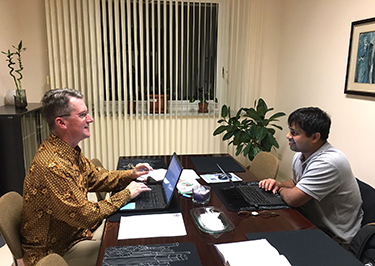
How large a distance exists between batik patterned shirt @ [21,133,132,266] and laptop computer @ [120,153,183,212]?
8cm

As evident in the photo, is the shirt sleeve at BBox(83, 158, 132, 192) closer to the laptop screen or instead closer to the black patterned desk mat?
the laptop screen

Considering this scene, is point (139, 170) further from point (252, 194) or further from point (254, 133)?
point (254, 133)

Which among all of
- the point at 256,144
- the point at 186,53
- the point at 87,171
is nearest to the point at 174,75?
the point at 186,53

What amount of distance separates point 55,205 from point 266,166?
1.67 metres

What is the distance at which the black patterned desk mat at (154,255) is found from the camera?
1.15m

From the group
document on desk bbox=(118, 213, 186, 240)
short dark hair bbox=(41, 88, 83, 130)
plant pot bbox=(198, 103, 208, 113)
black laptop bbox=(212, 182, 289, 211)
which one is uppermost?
short dark hair bbox=(41, 88, 83, 130)

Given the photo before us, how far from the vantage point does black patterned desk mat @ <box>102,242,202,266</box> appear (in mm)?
1149

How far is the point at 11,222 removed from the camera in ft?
4.68

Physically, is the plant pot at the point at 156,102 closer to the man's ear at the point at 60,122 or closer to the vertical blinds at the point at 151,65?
the vertical blinds at the point at 151,65

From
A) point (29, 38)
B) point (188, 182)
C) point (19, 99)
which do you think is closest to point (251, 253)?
point (188, 182)

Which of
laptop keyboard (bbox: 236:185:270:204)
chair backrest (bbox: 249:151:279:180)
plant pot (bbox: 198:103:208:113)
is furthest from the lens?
plant pot (bbox: 198:103:208:113)

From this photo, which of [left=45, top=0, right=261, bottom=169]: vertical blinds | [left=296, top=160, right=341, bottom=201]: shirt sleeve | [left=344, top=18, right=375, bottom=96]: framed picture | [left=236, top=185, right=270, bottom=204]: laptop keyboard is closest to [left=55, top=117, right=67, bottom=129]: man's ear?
[left=236, top=185, right=270, bottom=204]: laptop keyboard

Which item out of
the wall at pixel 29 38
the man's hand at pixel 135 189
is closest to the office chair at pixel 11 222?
the man's hand at pixel 135 189

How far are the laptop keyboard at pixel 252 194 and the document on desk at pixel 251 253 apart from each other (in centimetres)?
44
